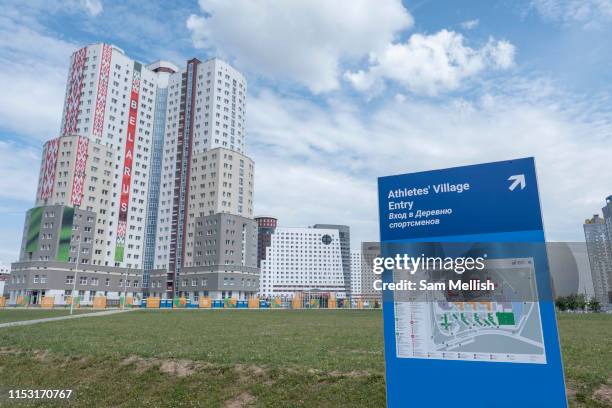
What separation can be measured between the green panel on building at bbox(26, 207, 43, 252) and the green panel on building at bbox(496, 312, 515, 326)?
452 feet

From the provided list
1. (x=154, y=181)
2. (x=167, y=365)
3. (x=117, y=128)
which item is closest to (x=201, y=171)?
(x=154, y=181)

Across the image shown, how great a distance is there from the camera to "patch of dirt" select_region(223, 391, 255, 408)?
1161 centimetres

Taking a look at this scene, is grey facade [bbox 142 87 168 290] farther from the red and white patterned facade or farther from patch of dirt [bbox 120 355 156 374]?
patch of dirt [bbox 120 355 156 374]

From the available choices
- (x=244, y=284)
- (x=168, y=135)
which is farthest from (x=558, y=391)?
(x=168, y=135)

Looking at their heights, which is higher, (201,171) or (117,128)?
(117,128)

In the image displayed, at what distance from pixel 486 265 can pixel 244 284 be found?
132378 millimetres

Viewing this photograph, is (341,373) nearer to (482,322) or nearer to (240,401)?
(240,401)

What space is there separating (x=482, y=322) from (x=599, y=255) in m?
195

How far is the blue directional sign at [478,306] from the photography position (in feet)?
21.7

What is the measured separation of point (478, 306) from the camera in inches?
283

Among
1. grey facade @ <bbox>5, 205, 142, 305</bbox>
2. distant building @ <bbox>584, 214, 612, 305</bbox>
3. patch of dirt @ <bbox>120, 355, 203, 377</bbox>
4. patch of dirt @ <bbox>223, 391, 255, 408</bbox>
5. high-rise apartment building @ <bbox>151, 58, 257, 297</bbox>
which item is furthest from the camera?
distant building @ <bbox>584, 214, 612, 305</bbox>

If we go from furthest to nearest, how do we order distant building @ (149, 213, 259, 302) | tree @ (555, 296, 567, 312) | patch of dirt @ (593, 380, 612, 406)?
tree @ (555, 296, 567, 312)
distant building @ (149, 213, 259, 302)
patch of dirt @ (593, 380, 612, 406)

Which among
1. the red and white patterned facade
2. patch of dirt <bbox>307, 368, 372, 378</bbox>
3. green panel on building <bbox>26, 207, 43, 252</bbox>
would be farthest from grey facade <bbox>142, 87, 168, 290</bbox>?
patch of dirt <bbox>307, 368, 372, 378</bbox>

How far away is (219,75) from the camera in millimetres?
153125
